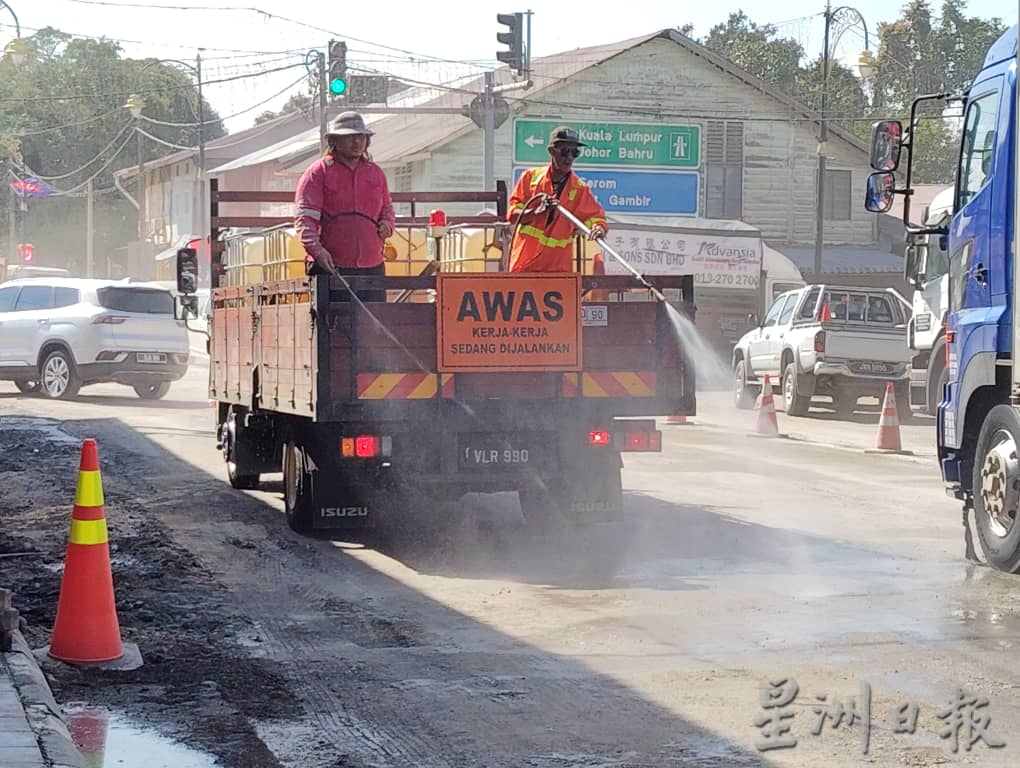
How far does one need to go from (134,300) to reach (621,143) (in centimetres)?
2204

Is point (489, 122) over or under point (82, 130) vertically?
under

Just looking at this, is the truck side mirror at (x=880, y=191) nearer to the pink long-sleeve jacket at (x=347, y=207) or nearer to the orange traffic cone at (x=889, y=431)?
the pink long-sleeve jacket at (x=347, y=207)

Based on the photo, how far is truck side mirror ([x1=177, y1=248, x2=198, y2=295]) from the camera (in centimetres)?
1473

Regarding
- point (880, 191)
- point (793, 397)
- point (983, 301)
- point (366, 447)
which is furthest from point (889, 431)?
point (366, 447)

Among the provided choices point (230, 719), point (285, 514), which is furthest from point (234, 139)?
point (230, 719)

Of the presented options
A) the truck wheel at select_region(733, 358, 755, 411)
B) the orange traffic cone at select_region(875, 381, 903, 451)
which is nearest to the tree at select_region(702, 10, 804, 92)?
the truck wheel at select_region(733, 358, 755, 411)

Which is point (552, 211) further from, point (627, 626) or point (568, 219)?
point (627, 626)

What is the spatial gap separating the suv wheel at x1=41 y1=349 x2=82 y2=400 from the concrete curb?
17.7 meters

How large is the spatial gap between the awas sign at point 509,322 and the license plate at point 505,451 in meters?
0.43

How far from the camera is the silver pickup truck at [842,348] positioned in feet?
77.9

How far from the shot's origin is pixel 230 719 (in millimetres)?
5805

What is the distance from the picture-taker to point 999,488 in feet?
29.2

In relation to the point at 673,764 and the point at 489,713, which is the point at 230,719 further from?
the point at 673,764

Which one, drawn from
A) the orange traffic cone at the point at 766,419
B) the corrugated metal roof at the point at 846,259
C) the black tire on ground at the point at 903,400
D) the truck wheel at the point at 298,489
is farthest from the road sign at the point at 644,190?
the truck wheel at the point at 298,489
